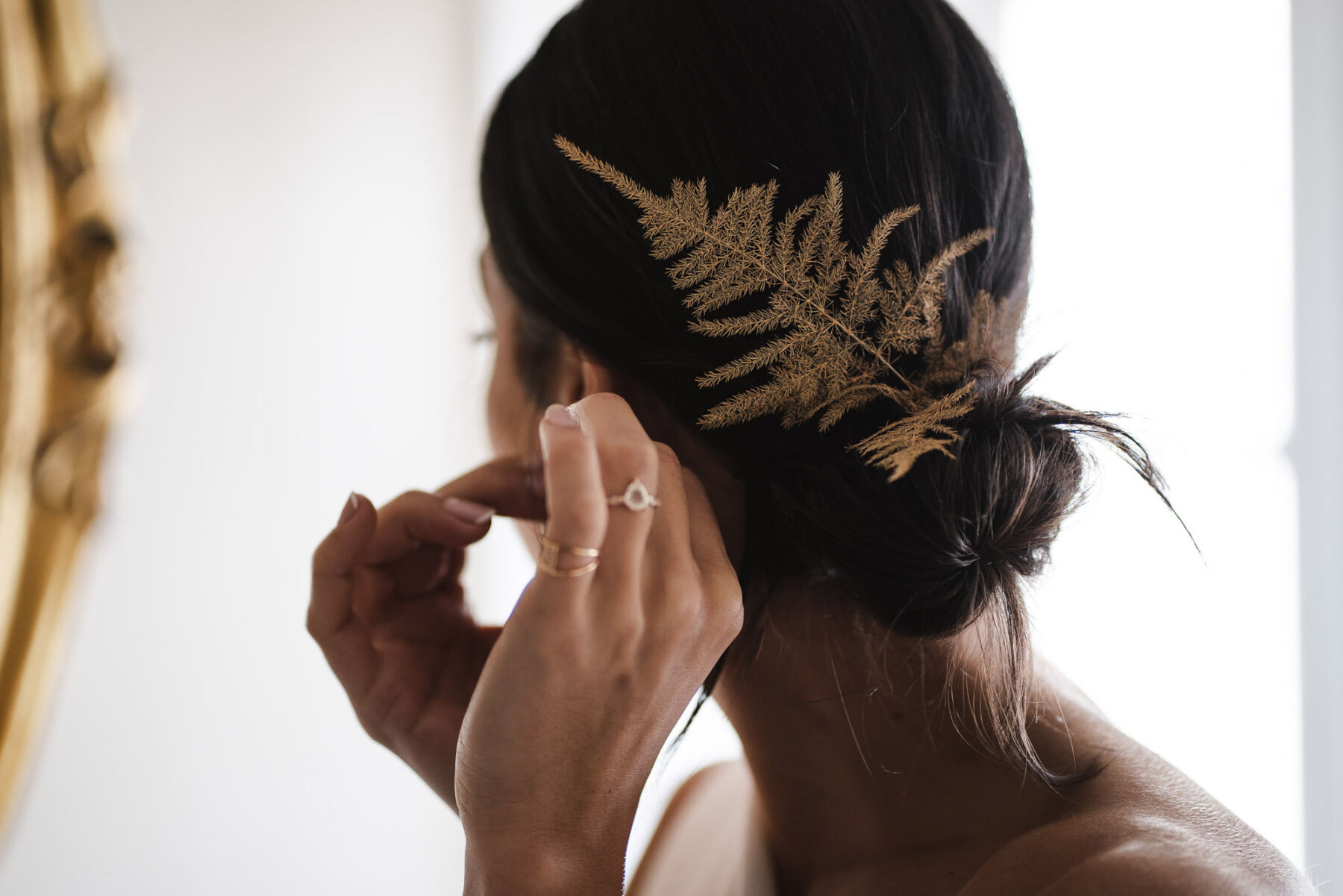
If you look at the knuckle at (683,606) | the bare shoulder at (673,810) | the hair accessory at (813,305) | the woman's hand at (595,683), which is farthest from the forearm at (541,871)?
the bare shoulder at (673,810)

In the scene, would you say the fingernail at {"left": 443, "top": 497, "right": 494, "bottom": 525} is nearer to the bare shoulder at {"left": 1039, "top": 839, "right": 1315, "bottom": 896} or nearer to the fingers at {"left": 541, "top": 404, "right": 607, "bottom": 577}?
the fingers at {"left": 541, "top": 404, "right": 607, "bottom": 577}

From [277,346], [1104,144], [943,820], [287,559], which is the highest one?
[1104,144]

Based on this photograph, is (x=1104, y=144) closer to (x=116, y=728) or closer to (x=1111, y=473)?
(x=1111, y=473)

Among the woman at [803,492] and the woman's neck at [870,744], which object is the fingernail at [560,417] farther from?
the woman's neck at [870,744]

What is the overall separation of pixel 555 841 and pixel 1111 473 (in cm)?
90

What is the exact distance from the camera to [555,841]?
0.39 metres

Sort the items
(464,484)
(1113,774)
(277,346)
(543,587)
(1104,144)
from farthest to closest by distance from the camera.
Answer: (1104,144) → (277,346) → (464,484) → (1113,774) → (543,587)

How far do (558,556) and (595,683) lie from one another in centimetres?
7

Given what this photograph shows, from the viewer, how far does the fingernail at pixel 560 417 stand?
1.17 feet

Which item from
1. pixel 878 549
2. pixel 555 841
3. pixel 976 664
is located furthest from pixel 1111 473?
pixel 555 841

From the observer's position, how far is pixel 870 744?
528 millimetres

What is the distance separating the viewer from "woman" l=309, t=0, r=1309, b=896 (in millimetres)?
381

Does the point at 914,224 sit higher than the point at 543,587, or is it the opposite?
the point at 914,224

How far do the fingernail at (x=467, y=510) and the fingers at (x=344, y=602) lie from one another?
0.05 m
